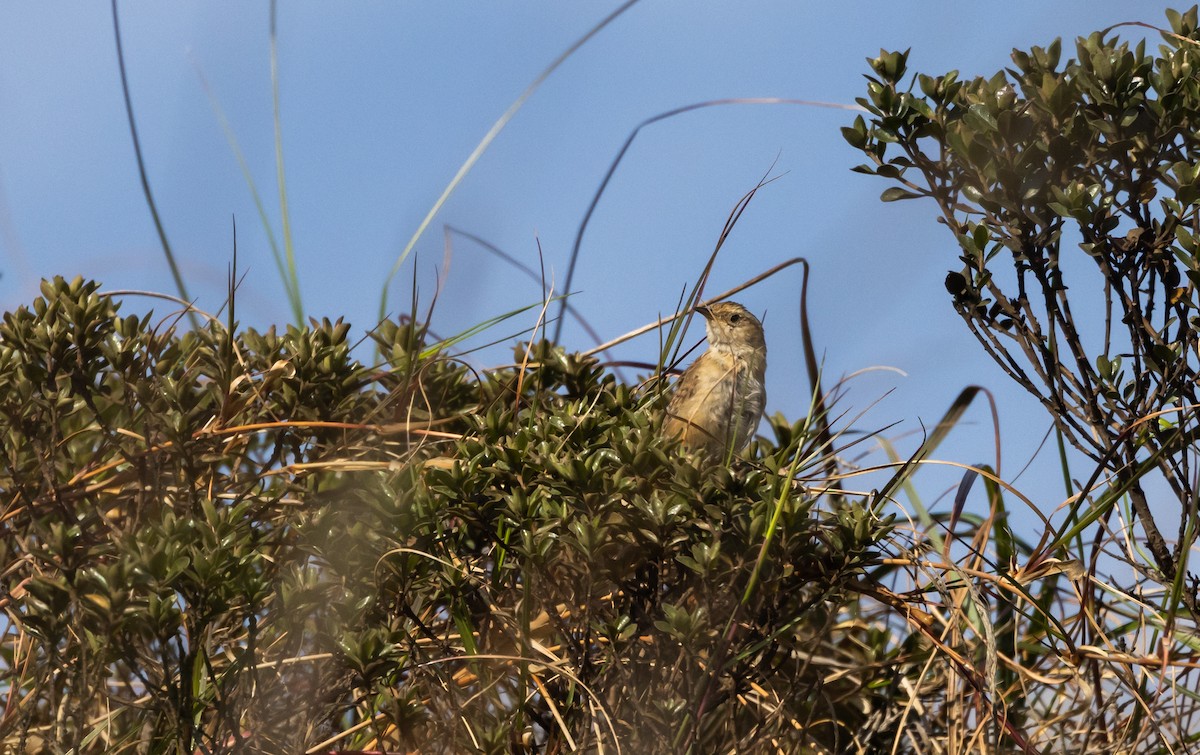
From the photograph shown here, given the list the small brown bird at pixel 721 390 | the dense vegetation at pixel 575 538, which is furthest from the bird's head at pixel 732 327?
the dense vegetation at pixel 575 538

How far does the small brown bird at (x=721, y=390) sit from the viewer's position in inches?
186

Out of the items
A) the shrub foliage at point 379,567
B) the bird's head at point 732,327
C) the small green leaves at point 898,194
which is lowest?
the shrub foliage at point 379,567

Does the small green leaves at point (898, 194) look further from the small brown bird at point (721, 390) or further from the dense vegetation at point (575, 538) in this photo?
the small brown bird at point (721, 390)

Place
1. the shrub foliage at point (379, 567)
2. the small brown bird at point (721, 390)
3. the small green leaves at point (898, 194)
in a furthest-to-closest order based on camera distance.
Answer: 1. the small brown bird at point (721, 390)
2. the small green leaves at point (898, 194)
3. the shrub foliage at point (379, 567)

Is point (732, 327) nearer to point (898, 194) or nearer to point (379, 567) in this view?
point (898, 194)

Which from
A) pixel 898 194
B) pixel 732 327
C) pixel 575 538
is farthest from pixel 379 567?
pixel 732 327

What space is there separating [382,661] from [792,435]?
1.73 metres

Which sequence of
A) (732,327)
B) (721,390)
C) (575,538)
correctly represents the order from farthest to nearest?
1. (732,327)
2. (721,390)
3. (575,538)

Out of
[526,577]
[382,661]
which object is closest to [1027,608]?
[526,577]

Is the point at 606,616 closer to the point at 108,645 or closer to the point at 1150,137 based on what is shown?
the point at 108,645

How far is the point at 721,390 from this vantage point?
485 cm

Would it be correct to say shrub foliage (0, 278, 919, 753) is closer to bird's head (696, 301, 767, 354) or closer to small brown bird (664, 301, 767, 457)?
small brown bird (664, 301, 767, 457)

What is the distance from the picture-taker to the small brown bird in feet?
15.5

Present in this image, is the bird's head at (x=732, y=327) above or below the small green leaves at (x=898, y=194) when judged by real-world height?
above
